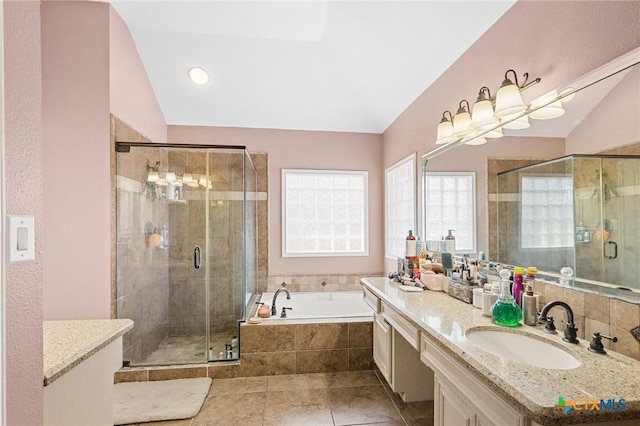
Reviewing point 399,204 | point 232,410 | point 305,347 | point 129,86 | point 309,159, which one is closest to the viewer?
point 232,410

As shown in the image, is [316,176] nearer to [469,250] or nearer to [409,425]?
[469,250]

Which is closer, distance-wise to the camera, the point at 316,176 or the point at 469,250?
the point at 469,250

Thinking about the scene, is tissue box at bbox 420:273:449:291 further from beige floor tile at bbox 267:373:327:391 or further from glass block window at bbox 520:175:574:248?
beige floor tile at bbox 267:373:327:391

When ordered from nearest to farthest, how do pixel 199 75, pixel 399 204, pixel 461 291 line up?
1. pixel 461 291
2. pixel 199 75
3. pixel 399 204

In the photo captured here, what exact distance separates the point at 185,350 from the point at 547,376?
111 inches

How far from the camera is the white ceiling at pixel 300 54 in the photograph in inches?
86.7

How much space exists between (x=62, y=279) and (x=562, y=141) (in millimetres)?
3335

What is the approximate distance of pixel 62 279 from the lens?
7.75 ft

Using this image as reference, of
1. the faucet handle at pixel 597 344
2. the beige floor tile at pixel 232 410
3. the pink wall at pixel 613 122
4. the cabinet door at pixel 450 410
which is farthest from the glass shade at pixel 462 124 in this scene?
the beige floor tile at pixel 232 410

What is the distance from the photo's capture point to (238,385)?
245cm

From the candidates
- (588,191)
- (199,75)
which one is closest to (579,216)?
(588,191)

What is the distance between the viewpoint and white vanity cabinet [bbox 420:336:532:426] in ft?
3.05

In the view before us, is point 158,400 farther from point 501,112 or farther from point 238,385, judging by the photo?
point 501,112

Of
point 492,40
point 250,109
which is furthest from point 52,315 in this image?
point 492,40
